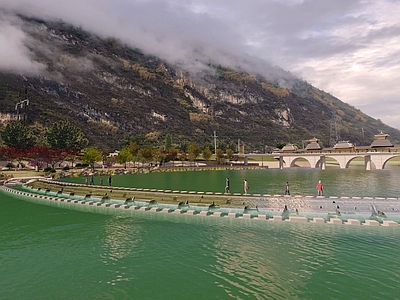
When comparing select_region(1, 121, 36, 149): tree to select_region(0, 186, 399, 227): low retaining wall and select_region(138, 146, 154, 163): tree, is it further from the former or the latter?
select_region(0, 186, 399, 227): low retaining wall

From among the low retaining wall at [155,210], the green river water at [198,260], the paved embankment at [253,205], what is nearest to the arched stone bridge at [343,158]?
the paved embankment at [253,205]

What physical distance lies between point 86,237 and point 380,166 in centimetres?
8888

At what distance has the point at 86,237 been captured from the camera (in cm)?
1952

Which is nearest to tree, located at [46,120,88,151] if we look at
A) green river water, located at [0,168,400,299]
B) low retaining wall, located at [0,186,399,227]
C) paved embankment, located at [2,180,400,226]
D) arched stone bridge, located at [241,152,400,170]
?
low retaining wall, located at [0,186,399,227]

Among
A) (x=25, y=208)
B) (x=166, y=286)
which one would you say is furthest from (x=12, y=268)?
(x=25, y=208)

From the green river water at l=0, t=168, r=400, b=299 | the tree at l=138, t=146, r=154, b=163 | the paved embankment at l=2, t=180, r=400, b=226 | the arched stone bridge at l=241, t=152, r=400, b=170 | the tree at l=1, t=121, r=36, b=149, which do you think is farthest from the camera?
the tree at l=138, t=146, r=154, b=163

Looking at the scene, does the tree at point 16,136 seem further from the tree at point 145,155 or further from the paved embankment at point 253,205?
the paved embankment at point 253,205

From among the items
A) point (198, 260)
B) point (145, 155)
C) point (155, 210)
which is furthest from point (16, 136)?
point (198, 260)

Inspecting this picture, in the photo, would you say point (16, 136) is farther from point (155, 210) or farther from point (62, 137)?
point (155, 210)

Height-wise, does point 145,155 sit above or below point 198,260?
above

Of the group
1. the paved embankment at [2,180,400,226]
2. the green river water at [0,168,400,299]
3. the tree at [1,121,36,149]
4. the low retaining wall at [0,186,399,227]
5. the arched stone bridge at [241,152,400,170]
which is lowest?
the green river water at [0,168,400,299]

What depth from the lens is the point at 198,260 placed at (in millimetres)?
14859

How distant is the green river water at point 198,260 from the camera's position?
11.6 metres

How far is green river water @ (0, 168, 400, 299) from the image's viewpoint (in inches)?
457
